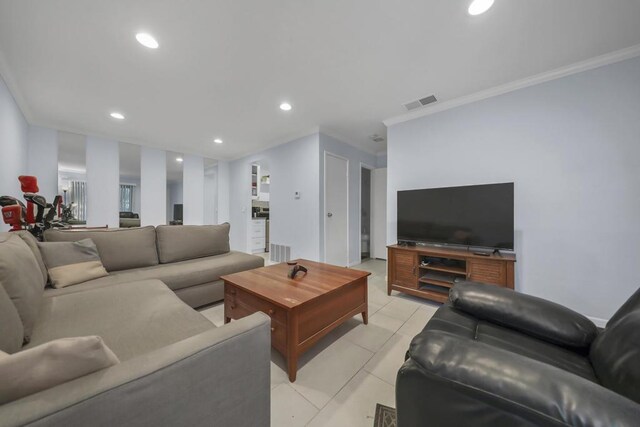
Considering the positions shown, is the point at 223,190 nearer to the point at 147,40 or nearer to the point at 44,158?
the point at 44,158

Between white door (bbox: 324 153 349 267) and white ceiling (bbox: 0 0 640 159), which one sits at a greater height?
white ceiling (bbox: 0 0 640 159)

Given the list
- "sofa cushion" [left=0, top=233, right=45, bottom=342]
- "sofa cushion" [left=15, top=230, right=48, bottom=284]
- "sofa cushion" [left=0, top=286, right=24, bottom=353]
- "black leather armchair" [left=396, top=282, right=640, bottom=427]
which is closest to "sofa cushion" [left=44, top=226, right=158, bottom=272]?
"sofa cushion" [left=15, top=230, right=48, bottom=284]

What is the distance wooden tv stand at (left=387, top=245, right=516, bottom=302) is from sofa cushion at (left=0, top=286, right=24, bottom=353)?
286 centimetres

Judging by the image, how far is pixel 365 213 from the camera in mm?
4906

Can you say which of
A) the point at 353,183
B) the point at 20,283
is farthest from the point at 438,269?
the point at 20,283

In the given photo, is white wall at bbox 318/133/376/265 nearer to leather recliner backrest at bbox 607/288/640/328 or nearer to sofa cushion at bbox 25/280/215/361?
sofa cushion at bbox 25/280/215/361

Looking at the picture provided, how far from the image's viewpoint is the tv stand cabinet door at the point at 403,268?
2.67 metres

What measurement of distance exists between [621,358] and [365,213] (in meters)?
4.21

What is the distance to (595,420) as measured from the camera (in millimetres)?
501

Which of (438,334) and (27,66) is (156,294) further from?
(27,66)

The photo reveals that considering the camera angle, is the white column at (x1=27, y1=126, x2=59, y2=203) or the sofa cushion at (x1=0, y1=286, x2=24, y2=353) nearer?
the sofa cushion at (x1=0, y1=286, x2=24, y2=353)

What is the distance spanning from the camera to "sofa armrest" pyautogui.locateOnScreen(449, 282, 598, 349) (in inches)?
40.9

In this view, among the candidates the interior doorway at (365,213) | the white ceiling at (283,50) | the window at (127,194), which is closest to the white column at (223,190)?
the white ceiling at (283,50)

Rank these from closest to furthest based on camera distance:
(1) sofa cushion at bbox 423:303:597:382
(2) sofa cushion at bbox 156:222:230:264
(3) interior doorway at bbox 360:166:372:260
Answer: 1. (1) sofa cushion at bbox 423:303:597:382
2. (2) sofa cushion at bbox 156:222:230:264
3. (3) interior doorway at bbox 360:166:372:260
